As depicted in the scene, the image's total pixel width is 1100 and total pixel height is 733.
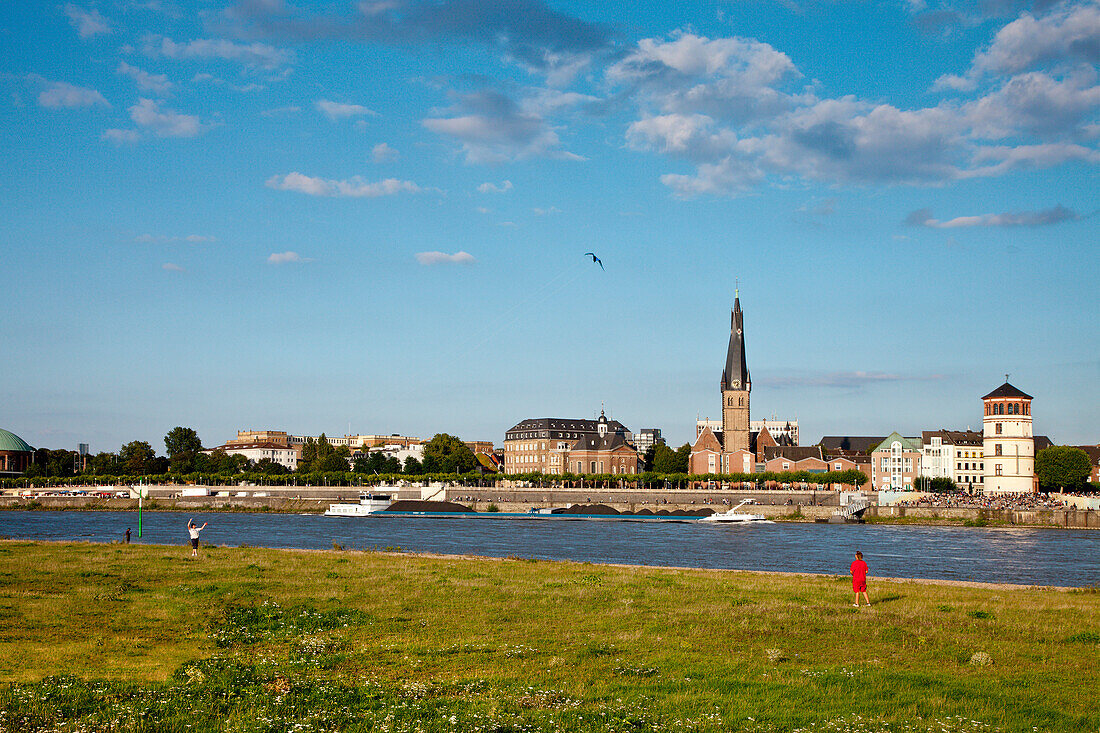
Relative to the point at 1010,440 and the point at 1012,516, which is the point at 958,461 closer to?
the point at 1010,440

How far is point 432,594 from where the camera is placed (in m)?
29.4

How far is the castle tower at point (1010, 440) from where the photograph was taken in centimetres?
13050

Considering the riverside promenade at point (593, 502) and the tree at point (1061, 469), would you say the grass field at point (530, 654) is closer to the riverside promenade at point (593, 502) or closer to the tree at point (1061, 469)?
the riverside promenade at point (593, 502)

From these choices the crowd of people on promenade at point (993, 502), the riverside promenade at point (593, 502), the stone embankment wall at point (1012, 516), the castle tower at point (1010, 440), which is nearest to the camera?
the stone embankment wall at point (1012, 516)

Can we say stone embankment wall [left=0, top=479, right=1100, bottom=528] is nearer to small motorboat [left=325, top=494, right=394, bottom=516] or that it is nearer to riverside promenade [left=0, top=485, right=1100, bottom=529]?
riverside promenade [left=0, top=485, right=1100, bottom=529]

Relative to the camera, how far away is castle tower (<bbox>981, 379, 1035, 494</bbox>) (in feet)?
428

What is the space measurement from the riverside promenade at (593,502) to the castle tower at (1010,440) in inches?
666

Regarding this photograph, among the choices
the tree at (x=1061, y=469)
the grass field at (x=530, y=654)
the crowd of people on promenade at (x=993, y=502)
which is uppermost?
the tree at (x=1061, y=469)

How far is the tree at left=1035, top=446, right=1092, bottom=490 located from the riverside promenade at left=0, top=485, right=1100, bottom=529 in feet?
95.7

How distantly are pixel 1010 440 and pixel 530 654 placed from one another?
128451 mm

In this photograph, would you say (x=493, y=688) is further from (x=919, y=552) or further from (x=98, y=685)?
(x=919, y=552)

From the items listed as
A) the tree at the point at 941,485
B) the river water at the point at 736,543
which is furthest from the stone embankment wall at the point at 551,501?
the tree at the point at 941,485

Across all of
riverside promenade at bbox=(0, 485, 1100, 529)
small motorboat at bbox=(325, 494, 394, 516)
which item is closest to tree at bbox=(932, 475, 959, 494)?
riverside promenade at bbox=(0, 485, 1100, 529)

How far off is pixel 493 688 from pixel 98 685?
645 centimetres
